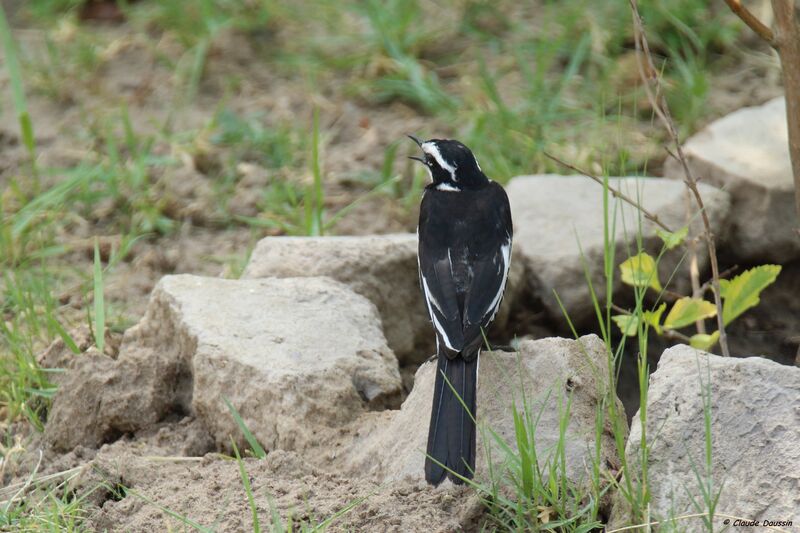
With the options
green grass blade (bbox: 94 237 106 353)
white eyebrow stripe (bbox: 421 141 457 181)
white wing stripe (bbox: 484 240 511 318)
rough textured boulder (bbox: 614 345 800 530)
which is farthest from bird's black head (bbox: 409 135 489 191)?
rough textured boulder (bbox: 614 345 800 530)

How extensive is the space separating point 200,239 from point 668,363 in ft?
9.65

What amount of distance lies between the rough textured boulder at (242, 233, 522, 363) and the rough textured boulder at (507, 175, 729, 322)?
6.2 inches

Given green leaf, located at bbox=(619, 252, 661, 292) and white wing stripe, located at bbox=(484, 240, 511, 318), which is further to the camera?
white wing stripe, located at bbox=(484, 240, 511, 318)

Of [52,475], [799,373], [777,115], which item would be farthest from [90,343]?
[777,115]

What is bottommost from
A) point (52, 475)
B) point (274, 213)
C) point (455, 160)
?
point (52, 475)

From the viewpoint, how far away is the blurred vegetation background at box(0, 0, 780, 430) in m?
5.38

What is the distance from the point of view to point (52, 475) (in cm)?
350

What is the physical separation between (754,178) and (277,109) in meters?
2.80

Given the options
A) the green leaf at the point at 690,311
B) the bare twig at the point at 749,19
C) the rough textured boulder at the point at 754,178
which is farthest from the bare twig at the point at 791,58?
the rough textured boulder at the point at 754,178

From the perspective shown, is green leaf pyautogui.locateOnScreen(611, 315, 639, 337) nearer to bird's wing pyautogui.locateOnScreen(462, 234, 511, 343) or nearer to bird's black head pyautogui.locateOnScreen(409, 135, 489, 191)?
bird's wing pyautogui.locateOnScreen(462, 234, 511, 343)

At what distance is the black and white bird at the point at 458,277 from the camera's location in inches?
124

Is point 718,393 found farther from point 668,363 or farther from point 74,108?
point 74,108

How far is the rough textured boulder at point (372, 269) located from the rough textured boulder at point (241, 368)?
188mm

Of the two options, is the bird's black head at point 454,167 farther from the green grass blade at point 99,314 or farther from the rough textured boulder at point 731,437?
the rough textured boulder at point 731,437
